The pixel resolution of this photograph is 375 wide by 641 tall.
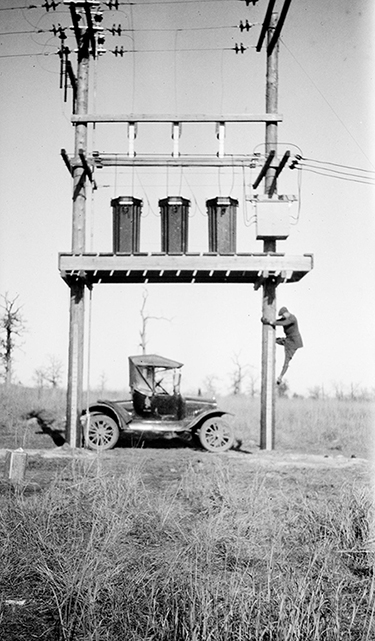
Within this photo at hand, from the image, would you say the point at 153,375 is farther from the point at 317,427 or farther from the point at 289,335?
the point at 317,427

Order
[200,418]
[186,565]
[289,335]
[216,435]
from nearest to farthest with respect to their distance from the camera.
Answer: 1. [186,565]
2. [289,335]
3. [200,418]
4. [216,435]

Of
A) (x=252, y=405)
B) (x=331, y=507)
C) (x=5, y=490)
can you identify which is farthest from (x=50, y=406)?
(x=331, y=507)

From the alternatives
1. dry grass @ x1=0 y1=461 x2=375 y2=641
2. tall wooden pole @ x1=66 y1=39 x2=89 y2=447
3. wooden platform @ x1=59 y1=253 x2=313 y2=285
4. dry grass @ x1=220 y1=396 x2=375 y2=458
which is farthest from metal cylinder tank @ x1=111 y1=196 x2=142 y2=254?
dry grass @ x1=0 y1=461 x2=375 y2=641

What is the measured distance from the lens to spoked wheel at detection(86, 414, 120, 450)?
42.1 ft

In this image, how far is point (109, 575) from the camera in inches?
181

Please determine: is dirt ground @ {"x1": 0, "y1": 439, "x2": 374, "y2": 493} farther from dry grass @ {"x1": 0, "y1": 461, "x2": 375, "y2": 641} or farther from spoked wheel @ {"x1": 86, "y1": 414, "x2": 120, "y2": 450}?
dry grass @ {"x1": 0, "y1": 461, "x2": 375, "y2": 641}

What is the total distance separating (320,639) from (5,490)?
474cm

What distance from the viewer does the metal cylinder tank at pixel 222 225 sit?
13062 millimetres

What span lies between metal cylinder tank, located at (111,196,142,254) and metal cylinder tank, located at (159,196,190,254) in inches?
21.2

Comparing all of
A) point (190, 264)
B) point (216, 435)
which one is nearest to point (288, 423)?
point (216, 435)

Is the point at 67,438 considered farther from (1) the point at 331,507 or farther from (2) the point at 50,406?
(2) the point at 50,406

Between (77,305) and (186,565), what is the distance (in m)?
8.98

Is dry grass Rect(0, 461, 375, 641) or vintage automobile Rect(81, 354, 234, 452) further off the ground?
vintage automobile Rect(81, 354, 234, 452)

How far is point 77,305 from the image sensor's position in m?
A: 13.2
